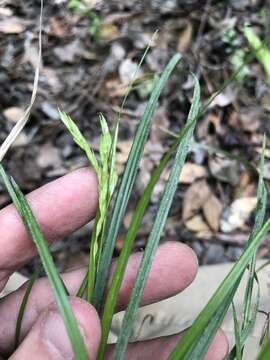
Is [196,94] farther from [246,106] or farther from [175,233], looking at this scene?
[246,106]

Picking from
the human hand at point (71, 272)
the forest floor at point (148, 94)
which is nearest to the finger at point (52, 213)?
the human hand at point (71, 272)

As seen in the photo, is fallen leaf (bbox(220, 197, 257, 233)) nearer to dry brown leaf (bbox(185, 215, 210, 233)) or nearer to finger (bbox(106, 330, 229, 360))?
dry brown leaf (bbox(185, 215, 210, 233))

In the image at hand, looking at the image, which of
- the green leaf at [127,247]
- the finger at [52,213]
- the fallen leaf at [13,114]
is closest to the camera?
the green leaf at [127,247]

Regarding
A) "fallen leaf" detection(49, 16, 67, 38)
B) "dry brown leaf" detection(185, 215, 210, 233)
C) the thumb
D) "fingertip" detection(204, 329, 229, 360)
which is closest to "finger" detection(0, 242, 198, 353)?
"fingertip" detection(204, 329, 229, 360)

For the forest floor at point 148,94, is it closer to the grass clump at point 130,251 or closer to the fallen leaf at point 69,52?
the fallen leaf at point 69,52

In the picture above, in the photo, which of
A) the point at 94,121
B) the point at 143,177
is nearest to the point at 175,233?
the point at 143,177
